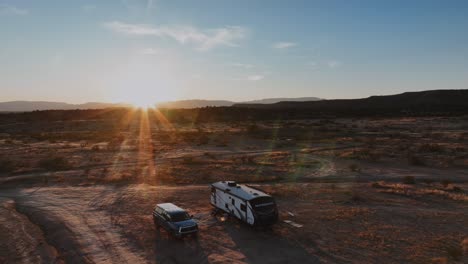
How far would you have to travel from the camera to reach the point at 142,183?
35.6 m

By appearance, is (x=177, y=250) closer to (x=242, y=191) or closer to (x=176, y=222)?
(x=176, y=222)

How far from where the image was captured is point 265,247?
779 inches

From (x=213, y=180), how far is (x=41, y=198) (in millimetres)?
14931

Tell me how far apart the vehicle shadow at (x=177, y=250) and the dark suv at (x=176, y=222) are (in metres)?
0.54

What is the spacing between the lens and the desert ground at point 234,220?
19.3 meters

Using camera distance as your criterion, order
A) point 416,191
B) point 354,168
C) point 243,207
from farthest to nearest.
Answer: point 354,168
point 416,191
point 243,207

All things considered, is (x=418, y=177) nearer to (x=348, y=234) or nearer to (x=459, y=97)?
(x=348, y=234)

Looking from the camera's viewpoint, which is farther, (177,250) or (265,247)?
(265,247)

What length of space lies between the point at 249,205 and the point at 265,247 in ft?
8.12

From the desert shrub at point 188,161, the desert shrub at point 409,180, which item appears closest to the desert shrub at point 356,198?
the desert shrub at point 409,180

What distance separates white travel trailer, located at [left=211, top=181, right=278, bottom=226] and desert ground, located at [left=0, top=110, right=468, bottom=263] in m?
1.00

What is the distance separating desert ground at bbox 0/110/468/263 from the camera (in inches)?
759

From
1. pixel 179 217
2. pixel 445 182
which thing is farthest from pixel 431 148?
pixel 179 217

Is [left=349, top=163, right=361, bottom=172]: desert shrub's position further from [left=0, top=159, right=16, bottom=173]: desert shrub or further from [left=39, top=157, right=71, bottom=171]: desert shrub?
[left=0, top=159, right=16, bottom=173]: desert shrub
